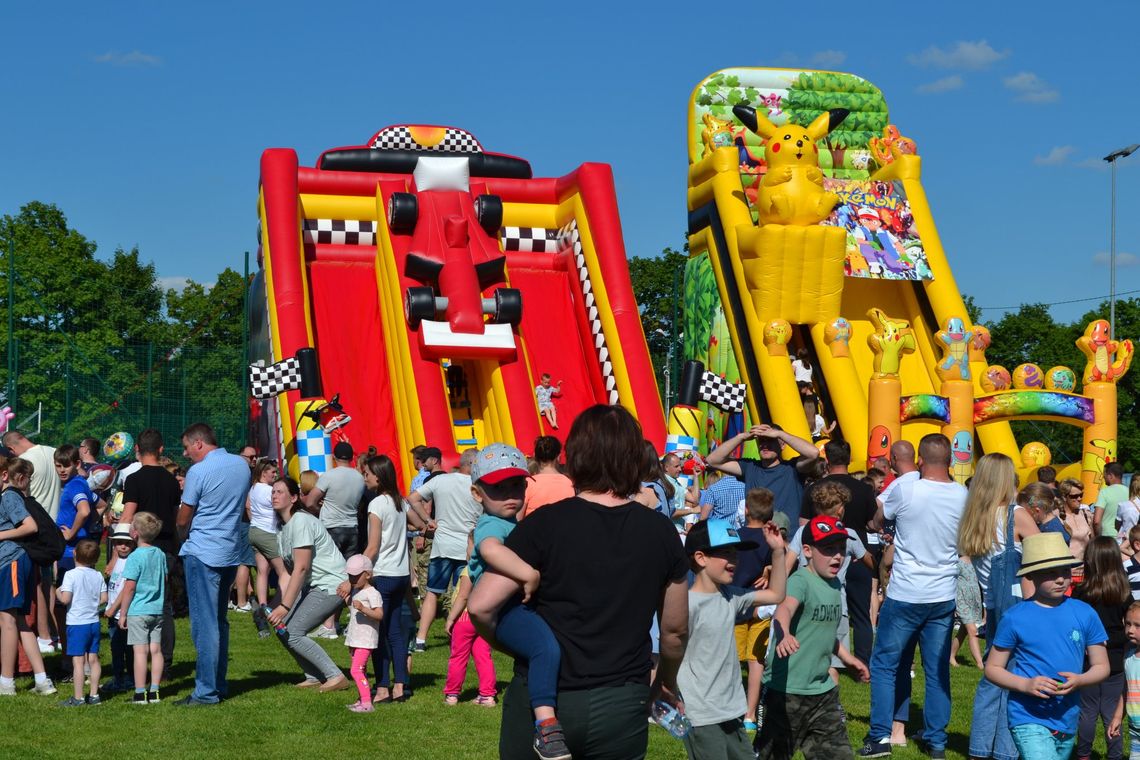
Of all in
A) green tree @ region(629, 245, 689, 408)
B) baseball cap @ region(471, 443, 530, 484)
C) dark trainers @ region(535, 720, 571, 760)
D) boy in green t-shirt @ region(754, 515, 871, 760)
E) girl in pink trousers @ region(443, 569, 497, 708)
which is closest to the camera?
dark trainers @ region(535, 720, 571, 760)

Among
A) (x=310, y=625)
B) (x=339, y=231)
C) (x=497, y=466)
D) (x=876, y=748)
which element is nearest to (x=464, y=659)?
(x=310, y=625)

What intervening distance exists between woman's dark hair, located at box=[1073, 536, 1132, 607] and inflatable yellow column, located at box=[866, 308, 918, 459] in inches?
399

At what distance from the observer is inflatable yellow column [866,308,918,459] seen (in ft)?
52.8

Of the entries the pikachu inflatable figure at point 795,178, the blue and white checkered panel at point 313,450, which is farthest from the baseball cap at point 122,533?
the pikachu inflatable figure at point 795,178

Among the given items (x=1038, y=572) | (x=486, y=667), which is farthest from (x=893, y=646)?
(x=486, y=667)

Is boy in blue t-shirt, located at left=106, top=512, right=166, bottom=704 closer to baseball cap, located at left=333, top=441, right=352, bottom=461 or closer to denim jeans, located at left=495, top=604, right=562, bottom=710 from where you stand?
baseball cap, located at left=333, top=441, right=352, bottom=461

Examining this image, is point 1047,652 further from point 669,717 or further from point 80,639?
point 80,639

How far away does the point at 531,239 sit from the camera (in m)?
18.5

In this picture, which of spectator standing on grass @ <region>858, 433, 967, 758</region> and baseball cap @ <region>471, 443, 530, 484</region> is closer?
baseball cap @ <region>471, 443, 530, 484</region>

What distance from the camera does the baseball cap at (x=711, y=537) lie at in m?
4.49

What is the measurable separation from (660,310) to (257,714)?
39845 millimetres

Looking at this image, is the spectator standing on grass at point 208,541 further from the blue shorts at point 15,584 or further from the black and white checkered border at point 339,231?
the black and white checkered border at point 339,231

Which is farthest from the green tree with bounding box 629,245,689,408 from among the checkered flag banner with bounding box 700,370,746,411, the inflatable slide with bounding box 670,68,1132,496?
the checkered flag banner with bounding box 700,370,746,411

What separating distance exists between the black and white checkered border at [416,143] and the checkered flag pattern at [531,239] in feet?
5.24
